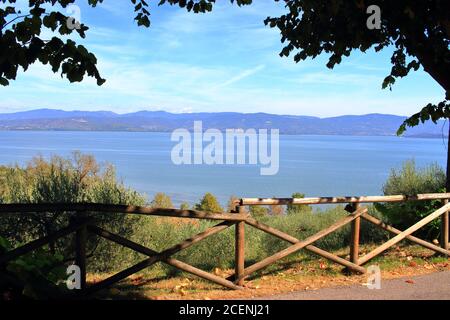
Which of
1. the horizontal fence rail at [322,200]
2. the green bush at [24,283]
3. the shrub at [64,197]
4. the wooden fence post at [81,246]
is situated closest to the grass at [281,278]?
the wooden fence post at [81,246]

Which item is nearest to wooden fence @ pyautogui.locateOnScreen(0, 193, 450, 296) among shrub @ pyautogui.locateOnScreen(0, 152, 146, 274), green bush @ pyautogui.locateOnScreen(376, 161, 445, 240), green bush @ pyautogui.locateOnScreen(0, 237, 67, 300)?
green bush @ pyautogui.locateOnScreen(0, 237, 67, 300)

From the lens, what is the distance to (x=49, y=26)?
4.74m

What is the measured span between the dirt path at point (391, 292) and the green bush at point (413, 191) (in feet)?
10.2

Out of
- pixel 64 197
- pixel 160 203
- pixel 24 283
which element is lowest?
pixel 160 203

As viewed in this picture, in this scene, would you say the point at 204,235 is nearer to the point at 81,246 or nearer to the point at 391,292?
the point at 81,246

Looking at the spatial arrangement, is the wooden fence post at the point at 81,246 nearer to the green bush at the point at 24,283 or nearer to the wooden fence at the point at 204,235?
the wooden fence at the point at 204,235

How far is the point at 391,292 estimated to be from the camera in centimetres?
684

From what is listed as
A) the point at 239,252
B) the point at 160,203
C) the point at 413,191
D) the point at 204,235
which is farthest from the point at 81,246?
the point at 413,191

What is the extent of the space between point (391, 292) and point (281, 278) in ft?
5.75

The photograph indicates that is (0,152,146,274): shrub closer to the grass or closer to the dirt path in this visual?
the grass

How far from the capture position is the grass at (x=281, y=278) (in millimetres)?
6828
